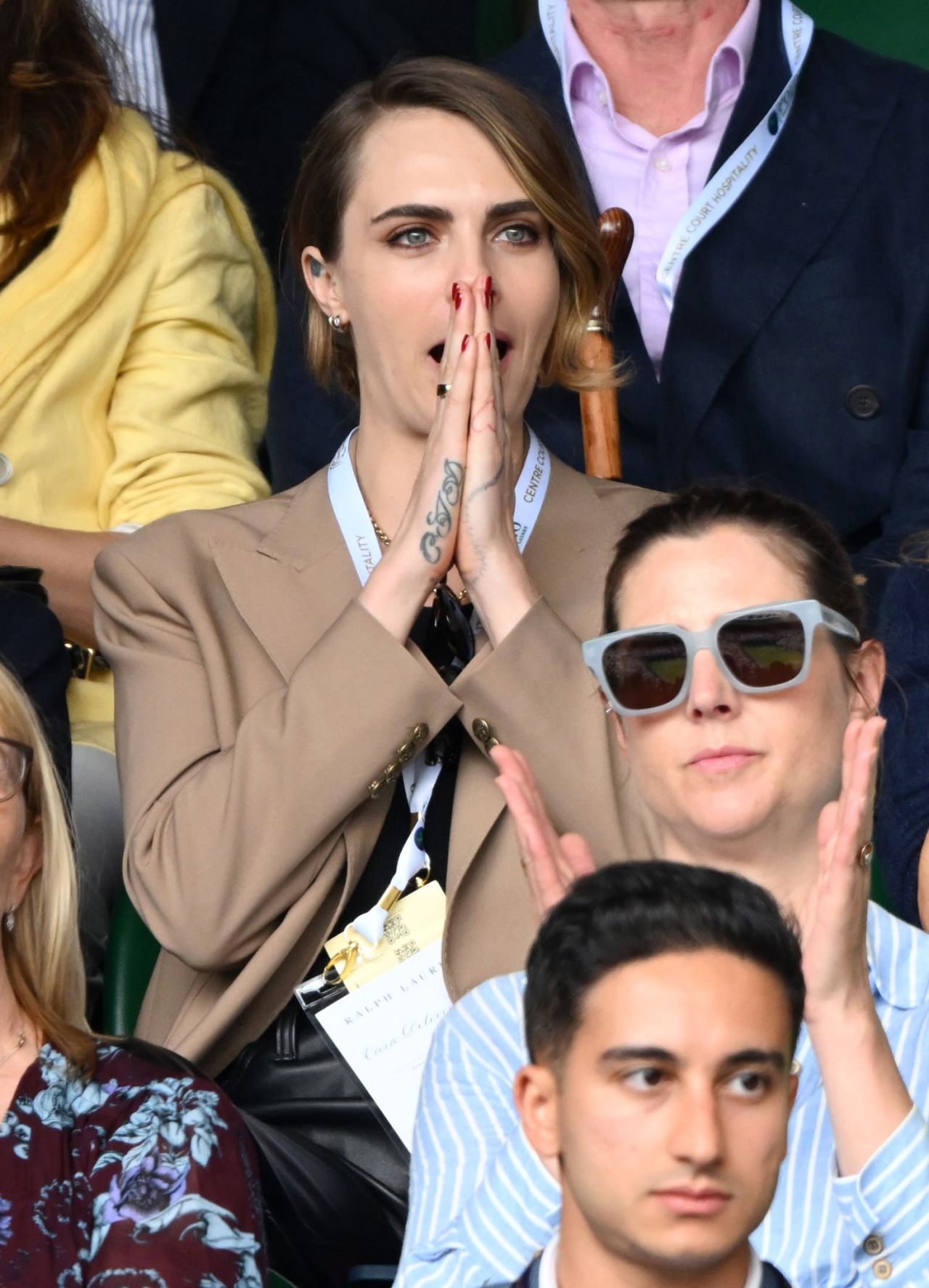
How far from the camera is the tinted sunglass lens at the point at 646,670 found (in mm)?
2109

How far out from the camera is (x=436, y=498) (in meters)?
2.52

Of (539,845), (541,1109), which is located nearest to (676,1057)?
(541,1109)

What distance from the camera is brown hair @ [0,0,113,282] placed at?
315cm

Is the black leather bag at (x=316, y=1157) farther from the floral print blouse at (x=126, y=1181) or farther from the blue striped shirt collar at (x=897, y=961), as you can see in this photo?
the blue striped shirt collar at (x=897, y=961)

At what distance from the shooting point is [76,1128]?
79.0 inches

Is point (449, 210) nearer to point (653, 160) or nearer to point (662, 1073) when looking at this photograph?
point (653, 160)

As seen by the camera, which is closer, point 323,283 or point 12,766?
point 12,766

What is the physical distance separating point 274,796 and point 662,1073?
1.02 metres

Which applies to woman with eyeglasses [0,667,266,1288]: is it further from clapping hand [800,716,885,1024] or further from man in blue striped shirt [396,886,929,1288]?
clapping hand [800,716,885,1024]

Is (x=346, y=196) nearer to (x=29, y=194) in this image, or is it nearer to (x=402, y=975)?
(x=29, y=194)

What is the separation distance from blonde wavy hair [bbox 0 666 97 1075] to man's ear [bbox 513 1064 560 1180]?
0.72 meters

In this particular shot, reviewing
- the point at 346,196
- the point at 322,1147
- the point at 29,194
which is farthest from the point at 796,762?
the point at 29,194

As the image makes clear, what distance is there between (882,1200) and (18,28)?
2.23m

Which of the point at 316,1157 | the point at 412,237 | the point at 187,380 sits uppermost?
the point at 412,237
